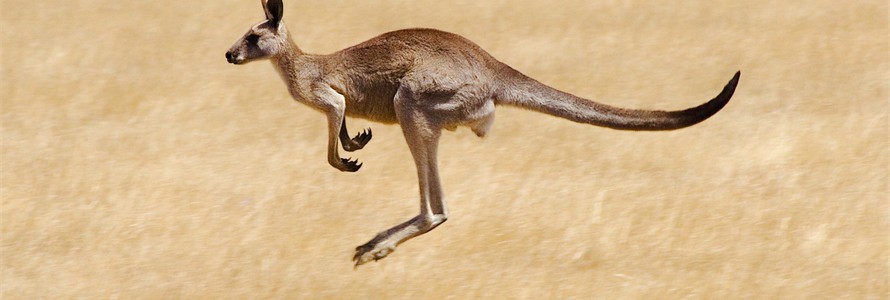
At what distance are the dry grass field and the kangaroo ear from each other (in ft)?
16.4

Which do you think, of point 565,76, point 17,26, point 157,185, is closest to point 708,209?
point 565,76

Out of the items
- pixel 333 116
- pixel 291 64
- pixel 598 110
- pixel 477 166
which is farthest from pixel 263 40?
pixel 477 166

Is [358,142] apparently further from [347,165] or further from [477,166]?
[477,166]

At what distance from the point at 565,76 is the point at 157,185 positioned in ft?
16.2

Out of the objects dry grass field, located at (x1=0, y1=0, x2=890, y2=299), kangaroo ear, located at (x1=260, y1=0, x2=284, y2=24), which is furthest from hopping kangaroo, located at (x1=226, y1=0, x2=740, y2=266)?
dry grass field, located at (x1=0, y1=0, x2=890, y2=299)

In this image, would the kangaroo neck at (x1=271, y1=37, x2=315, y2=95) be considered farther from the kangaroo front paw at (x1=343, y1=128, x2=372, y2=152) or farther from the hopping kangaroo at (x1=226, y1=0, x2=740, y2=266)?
the kangaroo front paw at (x1=343, y1=128, x2=372, y2=152)

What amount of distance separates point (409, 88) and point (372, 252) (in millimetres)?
1001

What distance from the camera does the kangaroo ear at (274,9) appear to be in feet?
34.7

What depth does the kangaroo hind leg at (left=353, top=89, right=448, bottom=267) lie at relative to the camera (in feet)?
35.0

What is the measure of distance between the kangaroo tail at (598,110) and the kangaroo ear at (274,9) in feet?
4.73

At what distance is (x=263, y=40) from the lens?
10711 mm

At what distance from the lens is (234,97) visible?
20.2 metres

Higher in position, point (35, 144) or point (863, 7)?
point (863, 7)

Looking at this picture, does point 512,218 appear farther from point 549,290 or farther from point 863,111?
point 863,111
